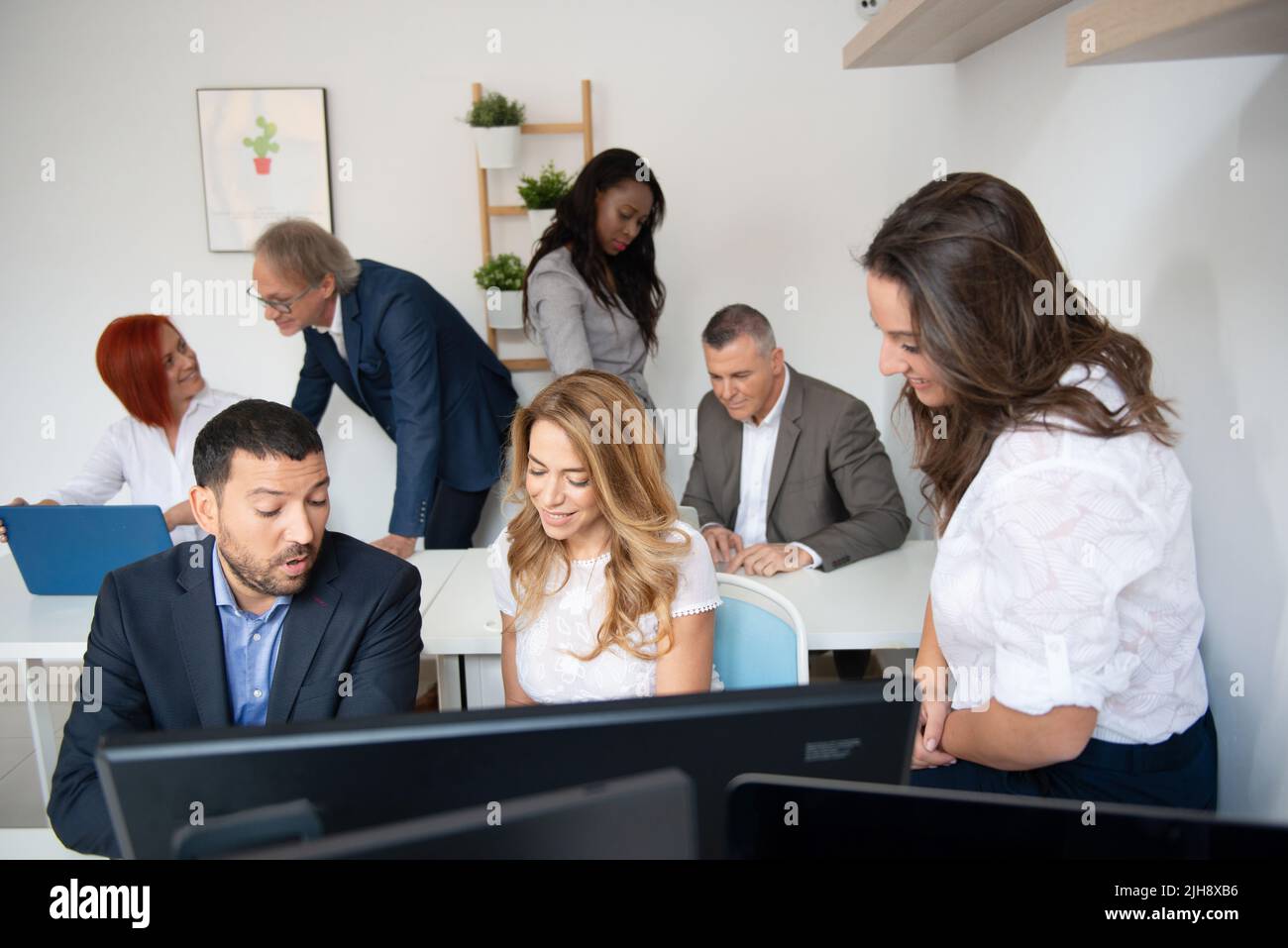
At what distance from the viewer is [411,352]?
124 inches

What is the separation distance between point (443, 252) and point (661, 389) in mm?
1089

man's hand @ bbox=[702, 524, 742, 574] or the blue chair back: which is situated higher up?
man's hand @ bbox=[702, 524, 742, 574]

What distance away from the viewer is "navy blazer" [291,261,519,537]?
122 inches

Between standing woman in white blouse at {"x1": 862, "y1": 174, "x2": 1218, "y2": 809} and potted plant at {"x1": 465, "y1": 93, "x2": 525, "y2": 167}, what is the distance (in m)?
2.83

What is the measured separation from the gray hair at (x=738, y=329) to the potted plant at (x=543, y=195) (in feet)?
3.98

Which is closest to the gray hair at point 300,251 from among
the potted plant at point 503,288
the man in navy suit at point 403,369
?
the man in navy suit at point 403,369

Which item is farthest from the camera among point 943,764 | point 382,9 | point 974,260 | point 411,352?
point 382,9

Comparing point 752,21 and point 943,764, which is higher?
point 752,21

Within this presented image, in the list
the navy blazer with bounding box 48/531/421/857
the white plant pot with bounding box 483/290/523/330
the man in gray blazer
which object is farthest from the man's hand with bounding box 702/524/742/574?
the white plant pot with bounding box 483/290/523/330

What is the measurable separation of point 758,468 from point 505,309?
58.9 inches

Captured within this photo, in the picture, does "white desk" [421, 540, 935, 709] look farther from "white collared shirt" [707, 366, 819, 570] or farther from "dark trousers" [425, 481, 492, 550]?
"dark trousers" [425, 481, 492, 550]

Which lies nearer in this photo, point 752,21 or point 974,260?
point 974,260
